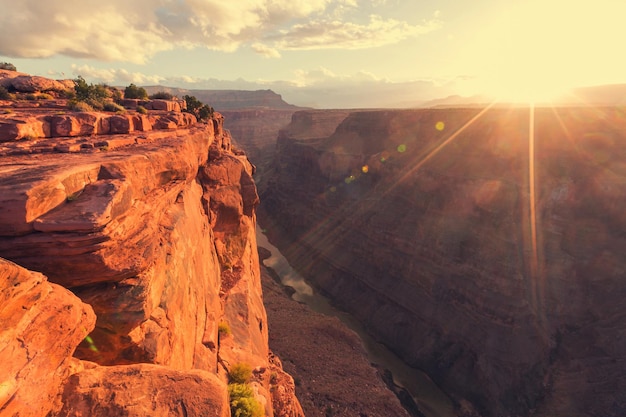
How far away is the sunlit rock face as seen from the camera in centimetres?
3117

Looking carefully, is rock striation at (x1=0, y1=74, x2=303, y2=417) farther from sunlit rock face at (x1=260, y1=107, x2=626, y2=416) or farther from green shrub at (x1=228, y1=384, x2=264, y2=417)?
sunlit rock face at (x1=260, y1=107, x2=626, y2=416)

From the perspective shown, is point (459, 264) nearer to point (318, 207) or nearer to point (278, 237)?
point (318, 207)

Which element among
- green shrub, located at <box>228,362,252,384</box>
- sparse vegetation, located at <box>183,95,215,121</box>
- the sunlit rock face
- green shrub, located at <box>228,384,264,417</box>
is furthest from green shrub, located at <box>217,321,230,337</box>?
the sunlit rock face

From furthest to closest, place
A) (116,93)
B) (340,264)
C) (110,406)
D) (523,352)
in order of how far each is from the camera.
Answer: (340,264)
(523,352)
(116,93)
(110,406)

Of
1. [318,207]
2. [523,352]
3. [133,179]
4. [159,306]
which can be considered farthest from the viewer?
[318,207]

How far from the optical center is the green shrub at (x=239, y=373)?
14.0 metres

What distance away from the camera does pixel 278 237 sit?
6644cm

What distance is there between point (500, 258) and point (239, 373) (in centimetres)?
3150

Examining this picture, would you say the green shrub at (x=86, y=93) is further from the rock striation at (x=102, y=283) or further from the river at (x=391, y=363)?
the river at (x=391, y=363)

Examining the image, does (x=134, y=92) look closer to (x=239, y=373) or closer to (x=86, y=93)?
(x=86, y=93)

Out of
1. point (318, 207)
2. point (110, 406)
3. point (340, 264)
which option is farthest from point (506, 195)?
point (110, 406)

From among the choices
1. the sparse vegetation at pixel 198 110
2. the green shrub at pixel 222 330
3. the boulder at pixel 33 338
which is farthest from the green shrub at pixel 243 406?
the sparse vegetation at pixel 198 110

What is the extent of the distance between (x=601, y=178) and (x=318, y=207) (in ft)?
133

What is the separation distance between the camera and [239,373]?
14.1 meters
